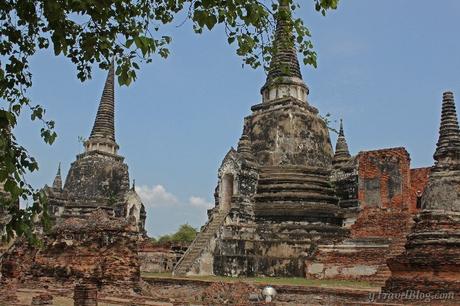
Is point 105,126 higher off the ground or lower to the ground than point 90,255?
higher

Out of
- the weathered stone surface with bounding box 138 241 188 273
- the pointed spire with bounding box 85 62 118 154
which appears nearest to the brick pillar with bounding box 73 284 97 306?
the weathered stone surface with bounding box 138 241 188 273

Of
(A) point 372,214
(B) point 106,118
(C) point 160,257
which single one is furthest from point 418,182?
(B) point 106,118

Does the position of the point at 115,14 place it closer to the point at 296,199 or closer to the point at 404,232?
the point at 404,232

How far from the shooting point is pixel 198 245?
2198 cm

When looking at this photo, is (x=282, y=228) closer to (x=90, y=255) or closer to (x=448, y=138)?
(x=448, y=138)

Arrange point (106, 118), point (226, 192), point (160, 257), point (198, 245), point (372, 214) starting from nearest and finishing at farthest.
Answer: point (372, 214), point (198, 245), point (226, 192), point (160, 257), point (106, 118)

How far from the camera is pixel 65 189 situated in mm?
33062

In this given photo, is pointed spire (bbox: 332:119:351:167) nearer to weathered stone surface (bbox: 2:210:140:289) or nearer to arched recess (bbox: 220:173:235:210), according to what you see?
arched recess (bbox: 220:173:235:210)

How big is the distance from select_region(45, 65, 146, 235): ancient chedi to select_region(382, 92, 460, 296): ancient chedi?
2106cm

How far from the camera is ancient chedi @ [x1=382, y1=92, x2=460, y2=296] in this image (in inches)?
460

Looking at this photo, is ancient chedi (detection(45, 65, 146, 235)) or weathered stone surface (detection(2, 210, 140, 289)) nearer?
weathered stone surface (detection(2, 210, 140, 289))

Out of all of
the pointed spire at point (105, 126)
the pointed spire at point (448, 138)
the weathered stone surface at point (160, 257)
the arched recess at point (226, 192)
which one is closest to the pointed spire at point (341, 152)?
the arched recess at point (226, 192)

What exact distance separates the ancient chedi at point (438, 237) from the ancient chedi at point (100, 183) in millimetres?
21060

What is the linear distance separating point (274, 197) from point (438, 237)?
11.5 m
